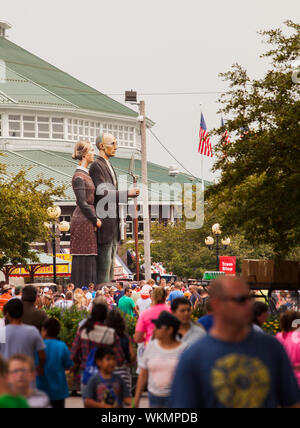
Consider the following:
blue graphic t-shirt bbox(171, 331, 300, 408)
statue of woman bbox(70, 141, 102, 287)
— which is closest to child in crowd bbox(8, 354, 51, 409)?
blue graphic t-shirt bbox(171, 331, 300, 408)

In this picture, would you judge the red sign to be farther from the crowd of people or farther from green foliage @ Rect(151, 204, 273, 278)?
green foliage @ Rect(151, 204, 273, 278)

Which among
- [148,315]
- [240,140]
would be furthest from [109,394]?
[240,140]

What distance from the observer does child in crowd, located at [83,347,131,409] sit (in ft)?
24.3

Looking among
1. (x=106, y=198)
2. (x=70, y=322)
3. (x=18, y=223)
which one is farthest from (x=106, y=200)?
(x=70, y=322)

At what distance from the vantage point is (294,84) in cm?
1888

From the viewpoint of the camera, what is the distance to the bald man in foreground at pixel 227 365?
16.0 feet

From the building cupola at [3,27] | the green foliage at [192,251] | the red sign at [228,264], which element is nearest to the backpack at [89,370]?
the red sign at [228,264]

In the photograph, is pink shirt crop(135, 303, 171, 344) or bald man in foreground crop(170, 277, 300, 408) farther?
pink shirt crop(135, 303, 171, 344)

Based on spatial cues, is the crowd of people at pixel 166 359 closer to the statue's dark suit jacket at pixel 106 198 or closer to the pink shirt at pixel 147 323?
the pink shirt at pixel 147 323

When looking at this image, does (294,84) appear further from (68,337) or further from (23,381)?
(23,381)

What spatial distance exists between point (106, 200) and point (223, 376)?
27408 millimetres

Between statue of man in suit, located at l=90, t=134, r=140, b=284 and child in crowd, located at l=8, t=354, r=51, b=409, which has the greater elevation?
statue of man in suit, located at l=90, t=134, r=140, b=284

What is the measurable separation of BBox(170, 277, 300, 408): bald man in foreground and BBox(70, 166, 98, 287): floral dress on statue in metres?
27.3
